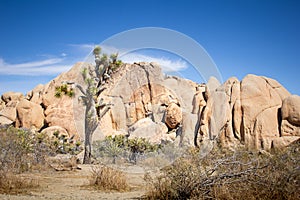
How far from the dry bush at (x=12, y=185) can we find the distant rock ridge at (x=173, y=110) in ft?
35.9

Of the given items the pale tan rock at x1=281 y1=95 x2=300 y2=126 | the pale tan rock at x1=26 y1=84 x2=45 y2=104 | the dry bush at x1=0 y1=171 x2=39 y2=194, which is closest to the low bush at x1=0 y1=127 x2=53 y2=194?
the dry bush at x1=0 y1=171 x2=39 y2=194

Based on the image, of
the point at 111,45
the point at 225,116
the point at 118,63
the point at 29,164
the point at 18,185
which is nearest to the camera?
the point at 18,185

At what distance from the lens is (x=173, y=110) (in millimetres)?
29906

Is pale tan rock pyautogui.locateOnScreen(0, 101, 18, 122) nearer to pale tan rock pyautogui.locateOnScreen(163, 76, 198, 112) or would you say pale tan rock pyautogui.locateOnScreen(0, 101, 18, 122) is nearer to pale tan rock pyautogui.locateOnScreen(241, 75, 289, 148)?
pale tan rock pyautogui.locateOnScreen(163, 76, 198, 112)

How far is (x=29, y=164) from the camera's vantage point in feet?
41.9

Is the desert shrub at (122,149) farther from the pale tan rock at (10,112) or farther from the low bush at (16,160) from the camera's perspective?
the pale tan rock at (10,112)

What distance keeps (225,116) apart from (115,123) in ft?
40.5

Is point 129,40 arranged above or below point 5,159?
above

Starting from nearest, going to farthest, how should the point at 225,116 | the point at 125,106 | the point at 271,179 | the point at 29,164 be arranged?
the point at 271,179, the point at 29,164, the point at 225,116, the point at 125,106

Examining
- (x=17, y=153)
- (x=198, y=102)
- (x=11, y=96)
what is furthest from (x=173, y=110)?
(x=17, y=153)

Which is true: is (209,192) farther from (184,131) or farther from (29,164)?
(184,131)

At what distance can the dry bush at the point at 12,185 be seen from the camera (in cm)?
787

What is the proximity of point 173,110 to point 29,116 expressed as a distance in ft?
40.4

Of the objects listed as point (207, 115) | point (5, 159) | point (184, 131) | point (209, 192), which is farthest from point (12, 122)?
point (209, 192)
